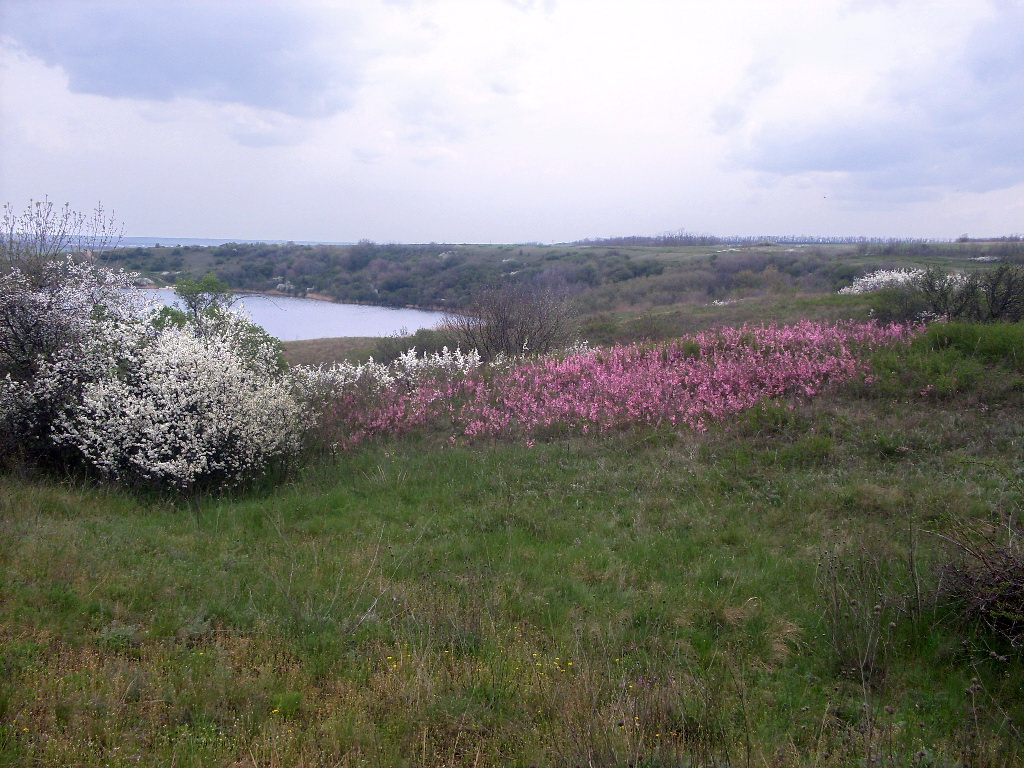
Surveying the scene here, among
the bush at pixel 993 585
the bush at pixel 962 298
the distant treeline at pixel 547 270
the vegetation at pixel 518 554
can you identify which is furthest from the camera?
the distant treeline at pixel 547 270

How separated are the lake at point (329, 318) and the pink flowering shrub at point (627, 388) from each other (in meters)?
20.0

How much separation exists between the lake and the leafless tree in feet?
44.9

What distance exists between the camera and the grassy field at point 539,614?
323 centimetres

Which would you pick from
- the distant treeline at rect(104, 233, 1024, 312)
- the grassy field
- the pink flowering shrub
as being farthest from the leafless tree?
the distant treeline at rect(104, 233, 1024, 312)

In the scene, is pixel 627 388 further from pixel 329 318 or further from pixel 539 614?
pixel 329 318

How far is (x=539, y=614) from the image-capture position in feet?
16.1

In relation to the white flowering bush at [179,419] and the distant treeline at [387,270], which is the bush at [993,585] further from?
the distant treeline at [387,270]

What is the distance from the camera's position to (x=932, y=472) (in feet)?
23.5

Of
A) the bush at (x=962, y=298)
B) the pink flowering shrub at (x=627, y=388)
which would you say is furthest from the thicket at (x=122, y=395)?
the bush at (x=962, y=298)

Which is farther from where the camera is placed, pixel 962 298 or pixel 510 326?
pixel 510 326

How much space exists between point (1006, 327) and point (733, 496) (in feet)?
22.3

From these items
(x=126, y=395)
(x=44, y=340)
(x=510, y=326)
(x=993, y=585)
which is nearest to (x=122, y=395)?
(x=126, y=395)

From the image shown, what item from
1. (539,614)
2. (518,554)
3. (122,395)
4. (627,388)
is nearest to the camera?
(539,614)

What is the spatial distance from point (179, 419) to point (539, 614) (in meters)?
6.15
